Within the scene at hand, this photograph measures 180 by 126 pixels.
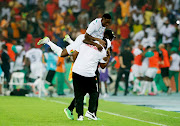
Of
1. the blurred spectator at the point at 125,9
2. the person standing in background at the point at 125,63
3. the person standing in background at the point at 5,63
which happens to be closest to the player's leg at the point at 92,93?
the person standing in background at the point at 5,63

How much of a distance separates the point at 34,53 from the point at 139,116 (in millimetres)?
11101

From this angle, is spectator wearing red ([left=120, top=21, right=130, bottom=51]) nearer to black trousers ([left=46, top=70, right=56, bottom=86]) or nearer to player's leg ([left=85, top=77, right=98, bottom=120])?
black trousers ([left=46, top=70, right=56, bottom=86])

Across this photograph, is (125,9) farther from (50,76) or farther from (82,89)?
(82,89)

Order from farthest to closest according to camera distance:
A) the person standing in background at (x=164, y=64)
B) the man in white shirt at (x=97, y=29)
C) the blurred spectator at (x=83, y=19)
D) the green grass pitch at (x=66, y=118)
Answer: the blurred spectator at (x=83, y=19), the person standing in background at (x=164, y=64), the man in white shirt at (x=97, y=29), the green grass pitch at (x=66, y=118)

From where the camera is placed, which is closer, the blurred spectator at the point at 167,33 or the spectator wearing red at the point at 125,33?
the blurred spectator at the point at 167,33

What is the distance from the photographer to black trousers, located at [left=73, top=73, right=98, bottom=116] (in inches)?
498

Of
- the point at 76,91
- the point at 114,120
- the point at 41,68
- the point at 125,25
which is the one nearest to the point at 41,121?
the point at 76,91

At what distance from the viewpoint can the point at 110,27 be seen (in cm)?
3166

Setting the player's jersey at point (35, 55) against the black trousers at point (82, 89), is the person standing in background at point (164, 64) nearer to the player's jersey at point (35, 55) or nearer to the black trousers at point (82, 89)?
the player's jersey at point (35, 55)

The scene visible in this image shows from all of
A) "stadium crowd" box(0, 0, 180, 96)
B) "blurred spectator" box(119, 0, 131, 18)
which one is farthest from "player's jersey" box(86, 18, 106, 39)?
"blurred spectator" box(119, 0, 131, 18)

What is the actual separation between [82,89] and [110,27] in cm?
1913

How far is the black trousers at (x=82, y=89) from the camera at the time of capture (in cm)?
1266

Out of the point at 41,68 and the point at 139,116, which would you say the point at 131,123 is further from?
the point at 41,68

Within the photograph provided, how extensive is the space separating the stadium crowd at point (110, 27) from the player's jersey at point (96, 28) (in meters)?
11.2
